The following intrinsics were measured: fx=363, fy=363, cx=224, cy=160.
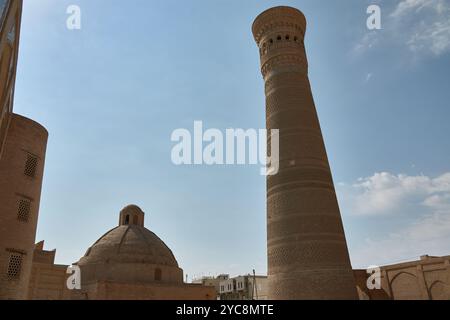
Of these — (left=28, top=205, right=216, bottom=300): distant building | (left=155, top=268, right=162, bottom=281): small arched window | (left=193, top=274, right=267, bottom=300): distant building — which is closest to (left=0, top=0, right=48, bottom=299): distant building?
(left=28, top=205, right=216, bottom=300): distant building

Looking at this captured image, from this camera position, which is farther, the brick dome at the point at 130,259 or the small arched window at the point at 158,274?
the small arched window at the point at 158,274

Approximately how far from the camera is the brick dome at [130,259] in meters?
23.8

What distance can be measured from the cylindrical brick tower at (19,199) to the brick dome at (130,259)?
9615 millimetres

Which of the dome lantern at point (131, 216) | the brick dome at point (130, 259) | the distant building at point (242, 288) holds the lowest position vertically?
the distant building at point (242, 288)

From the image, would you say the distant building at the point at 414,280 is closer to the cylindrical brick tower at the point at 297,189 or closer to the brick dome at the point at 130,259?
the cylindrical brick tower at the point at 297,189

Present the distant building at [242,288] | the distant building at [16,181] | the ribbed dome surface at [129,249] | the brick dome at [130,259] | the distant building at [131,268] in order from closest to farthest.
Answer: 1. the distant building at [16,181]
2. the distant building at [131,268]
3. the brick dome at [130,259]
4. the ribbed dome surface at [129,249]
5. the distant building at [242,288]

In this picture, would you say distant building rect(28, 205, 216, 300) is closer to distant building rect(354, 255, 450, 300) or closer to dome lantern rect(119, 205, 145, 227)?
dome lantern rect(119, 205, 145, 227)

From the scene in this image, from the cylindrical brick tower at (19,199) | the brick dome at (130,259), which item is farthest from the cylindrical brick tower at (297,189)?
the brick dome at (130,259)

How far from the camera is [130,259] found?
24.3 metres

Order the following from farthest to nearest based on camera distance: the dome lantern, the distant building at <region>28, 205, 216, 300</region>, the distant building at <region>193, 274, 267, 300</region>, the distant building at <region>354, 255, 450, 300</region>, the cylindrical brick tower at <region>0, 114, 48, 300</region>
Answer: the distant building at <region>193, 274, 267, 300</region>
the dome lantern
the distant building at <region>28, 205, 216, 300</region>
the distant building at <region>354, 255, 450, 300</region>
the cylindrical brick tower at <region>0, 114, 48, 300</region>

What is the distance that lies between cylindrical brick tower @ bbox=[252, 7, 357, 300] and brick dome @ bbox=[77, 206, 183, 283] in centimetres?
1286

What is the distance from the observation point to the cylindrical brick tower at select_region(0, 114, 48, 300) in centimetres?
1305

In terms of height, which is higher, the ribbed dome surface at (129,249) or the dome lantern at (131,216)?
the dome lantern at (131,216)

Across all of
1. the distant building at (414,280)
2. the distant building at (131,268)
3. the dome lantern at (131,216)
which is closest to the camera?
the distant building at (414,280)
